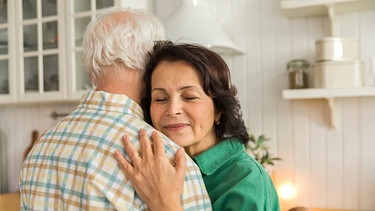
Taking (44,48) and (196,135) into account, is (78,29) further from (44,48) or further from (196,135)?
(196,135)

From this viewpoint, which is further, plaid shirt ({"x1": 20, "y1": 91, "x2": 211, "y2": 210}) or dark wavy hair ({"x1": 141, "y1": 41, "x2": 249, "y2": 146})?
dark wavy hair ({"x1": 141, "y1": 41, "x2": 249, "y2": 146})

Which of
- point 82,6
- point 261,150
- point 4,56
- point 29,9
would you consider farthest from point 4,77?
point 261,150

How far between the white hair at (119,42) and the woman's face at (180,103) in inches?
2.3

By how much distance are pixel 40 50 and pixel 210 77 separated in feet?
5.52

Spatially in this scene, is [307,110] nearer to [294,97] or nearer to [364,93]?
[294,97]

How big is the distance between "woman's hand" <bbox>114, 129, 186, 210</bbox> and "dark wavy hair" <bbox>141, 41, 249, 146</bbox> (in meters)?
0.20

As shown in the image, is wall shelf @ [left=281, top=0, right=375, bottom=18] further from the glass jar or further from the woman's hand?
the woman's hand

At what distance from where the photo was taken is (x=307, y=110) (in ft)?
7.27

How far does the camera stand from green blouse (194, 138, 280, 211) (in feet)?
2.96

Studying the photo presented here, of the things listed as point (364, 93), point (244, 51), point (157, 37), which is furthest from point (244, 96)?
point (157, 37)

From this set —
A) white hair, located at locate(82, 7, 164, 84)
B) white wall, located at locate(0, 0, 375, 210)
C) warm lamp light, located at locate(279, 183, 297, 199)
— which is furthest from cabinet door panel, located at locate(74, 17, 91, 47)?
white hair, located at locate(82, 7, 164, 84)

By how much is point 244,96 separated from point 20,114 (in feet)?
4.91

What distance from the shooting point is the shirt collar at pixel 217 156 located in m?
1.02

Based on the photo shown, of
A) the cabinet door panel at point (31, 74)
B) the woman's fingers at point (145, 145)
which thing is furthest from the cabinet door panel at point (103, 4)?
the woman's fingers at point (145, 145)
